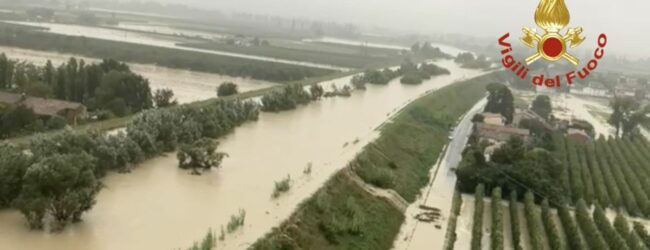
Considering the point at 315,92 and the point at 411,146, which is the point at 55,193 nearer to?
the point at 411,146

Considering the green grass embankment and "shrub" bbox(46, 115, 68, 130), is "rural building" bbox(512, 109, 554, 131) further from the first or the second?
"shrub" bbox(46, 115, 68, 130)

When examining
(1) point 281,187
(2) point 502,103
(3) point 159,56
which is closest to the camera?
(1) point 281,187

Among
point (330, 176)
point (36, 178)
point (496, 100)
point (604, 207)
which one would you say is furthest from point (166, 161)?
point (496, 100)

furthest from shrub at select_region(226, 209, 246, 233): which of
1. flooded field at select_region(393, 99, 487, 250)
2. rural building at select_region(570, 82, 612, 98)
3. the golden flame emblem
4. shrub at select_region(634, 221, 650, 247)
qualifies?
rural building at select_region(570, 82, 612, 98)

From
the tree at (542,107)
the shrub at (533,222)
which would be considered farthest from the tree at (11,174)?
the tree at (542,107)

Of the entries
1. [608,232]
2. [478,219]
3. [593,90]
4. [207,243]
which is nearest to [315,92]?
[478,219]

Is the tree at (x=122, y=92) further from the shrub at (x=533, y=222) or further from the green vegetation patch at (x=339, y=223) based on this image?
the shrub at (x=533, y=222)

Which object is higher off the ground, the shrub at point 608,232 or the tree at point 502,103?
the tree at point 502,103

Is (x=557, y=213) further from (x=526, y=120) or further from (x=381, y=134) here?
(x=526, y=120)
